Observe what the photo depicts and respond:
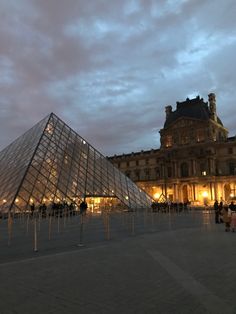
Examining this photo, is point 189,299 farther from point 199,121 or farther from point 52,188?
point 199,121

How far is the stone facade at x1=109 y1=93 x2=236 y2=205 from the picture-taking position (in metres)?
57.7

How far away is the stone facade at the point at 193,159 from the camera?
5770cm

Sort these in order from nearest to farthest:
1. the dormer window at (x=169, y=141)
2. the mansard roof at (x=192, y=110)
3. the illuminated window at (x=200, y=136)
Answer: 1. the illuminated window at (x=200, y=136)
2. the mansard roof at (x=192, y=110)
3. the dormer window at (x=169, y=141)

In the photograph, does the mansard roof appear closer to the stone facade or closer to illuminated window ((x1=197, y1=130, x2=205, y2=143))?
the stone facade

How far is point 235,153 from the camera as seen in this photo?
2263 inches

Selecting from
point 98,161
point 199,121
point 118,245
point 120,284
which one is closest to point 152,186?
point 199,121

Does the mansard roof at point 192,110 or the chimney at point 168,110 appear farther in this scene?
the chimney at point 168,110

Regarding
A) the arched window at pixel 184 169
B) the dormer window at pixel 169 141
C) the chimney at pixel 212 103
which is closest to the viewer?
the arched window at pixel 184 169

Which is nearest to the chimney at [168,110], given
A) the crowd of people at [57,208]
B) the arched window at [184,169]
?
the arched window at [184,169]

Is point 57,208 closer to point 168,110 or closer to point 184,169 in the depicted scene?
point 184,169

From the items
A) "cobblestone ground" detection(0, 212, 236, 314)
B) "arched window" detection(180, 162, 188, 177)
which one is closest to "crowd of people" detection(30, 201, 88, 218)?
"cobblestone ground" detection(0, 212, 236, 314)

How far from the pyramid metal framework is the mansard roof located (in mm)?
35402

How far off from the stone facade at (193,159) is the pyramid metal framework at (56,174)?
97.3ft

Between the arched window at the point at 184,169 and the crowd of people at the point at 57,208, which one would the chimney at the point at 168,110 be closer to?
the arched window at the point at 184,169
